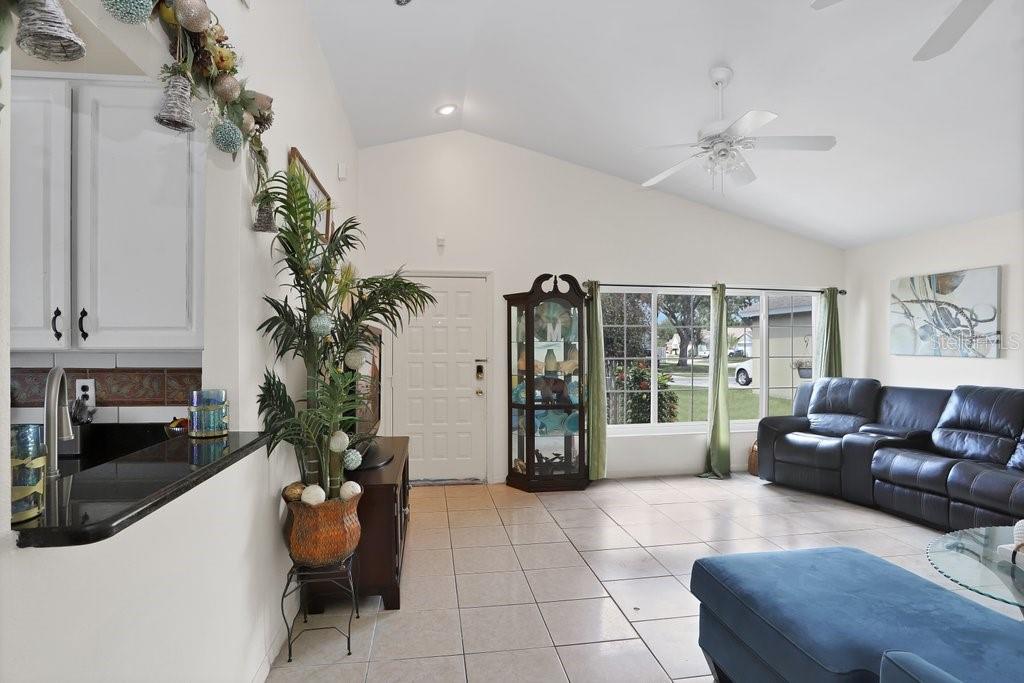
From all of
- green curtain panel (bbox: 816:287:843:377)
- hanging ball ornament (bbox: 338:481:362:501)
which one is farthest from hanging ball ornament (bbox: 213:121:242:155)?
green curtain panel (bbox: 816:287:843:377)

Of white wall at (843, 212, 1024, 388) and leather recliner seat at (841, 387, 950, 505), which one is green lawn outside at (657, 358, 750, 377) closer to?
white wall at (843, 212, 1024, 388)

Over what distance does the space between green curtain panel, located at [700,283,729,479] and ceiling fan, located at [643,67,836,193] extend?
7.09 ft

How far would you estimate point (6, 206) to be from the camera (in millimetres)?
955

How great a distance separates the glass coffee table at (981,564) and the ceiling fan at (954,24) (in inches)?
70.1

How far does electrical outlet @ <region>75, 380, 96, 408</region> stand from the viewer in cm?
231

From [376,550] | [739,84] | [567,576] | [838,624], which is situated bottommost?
[567,576]

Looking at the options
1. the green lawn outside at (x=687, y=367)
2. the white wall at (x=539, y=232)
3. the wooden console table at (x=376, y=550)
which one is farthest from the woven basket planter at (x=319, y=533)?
the green lawn outside at (x=687, y=367)

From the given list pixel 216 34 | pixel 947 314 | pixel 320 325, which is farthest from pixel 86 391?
pixel 947 314

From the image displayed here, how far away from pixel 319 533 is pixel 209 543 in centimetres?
64

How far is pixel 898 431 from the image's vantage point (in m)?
4.58

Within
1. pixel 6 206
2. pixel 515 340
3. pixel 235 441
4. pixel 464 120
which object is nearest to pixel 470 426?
pixel 515 340

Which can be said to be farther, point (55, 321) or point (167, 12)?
point (55, 321)

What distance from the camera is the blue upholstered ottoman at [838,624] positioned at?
150 centimetres

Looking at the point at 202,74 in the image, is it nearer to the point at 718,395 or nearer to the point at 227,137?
the point at 227,137
